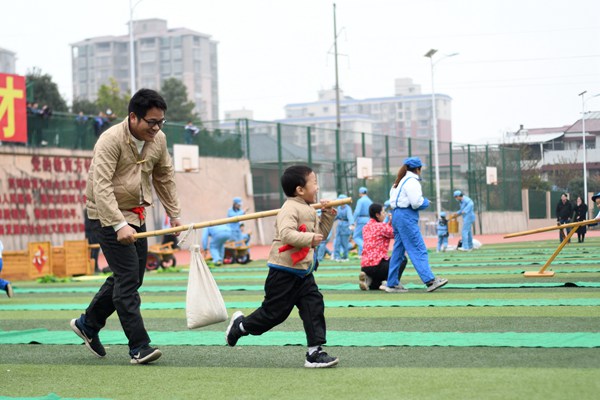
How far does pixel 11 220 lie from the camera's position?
30281 mm

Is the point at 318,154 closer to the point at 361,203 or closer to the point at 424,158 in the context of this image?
the point at 424,158

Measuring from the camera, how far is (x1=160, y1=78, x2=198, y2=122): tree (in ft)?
273

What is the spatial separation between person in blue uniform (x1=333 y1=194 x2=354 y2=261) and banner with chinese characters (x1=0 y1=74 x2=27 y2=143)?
401 inches

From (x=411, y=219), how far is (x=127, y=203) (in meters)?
5.92

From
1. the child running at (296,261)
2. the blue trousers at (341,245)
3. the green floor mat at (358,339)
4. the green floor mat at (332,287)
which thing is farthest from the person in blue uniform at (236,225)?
the child running at (296,261)

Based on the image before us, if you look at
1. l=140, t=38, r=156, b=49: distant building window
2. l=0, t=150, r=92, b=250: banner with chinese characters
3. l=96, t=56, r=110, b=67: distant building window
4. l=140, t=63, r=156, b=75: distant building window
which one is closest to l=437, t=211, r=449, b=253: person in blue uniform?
l=0, t=150, r=92, b=250: banner with chinese characters

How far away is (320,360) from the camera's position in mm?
7074

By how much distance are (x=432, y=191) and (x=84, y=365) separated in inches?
1639

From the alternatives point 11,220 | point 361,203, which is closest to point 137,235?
point 361,203

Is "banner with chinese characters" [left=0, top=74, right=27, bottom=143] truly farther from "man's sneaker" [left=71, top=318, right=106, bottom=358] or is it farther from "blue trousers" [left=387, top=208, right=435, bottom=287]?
"man's sneaker" [left=71, top=318, right=106, bottom=358]

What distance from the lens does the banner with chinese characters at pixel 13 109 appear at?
28.2m

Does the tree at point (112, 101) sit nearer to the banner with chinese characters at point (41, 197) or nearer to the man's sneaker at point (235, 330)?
the banner with chinese characters at point (41, 197)

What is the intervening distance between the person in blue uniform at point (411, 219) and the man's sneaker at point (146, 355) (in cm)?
597

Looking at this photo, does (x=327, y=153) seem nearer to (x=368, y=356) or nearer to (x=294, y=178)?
(x=368, y=356)
